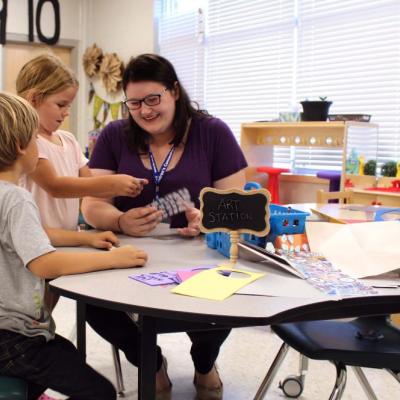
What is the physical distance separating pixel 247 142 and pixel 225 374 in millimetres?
2042

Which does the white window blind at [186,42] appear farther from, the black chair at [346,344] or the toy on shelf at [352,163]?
the black chair at [346,344]

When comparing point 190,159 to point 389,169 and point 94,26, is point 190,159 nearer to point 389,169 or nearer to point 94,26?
point 389,169

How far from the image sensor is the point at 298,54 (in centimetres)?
390

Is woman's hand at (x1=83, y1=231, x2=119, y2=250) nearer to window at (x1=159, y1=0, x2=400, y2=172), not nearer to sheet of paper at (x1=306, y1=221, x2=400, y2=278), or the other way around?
sheet of paper at (x1=306, y1=221, x2=400, y2=278)

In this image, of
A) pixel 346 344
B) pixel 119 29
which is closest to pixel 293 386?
pixel 346 344

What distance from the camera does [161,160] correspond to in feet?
6.01

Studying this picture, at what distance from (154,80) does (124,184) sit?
0.42 metres

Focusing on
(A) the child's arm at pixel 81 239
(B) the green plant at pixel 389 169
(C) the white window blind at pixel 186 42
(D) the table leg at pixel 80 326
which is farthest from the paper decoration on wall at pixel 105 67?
(A) the child's arm at pixel 81 239

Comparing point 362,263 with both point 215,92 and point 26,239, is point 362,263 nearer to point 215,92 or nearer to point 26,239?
point 26,239

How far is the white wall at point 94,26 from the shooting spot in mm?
5066

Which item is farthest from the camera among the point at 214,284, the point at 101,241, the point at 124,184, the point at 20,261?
the point at 124,184

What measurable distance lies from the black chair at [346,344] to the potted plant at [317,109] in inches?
77.6

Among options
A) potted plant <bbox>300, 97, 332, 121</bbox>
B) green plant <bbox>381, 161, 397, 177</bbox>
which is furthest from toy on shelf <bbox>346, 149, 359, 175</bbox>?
potted plant <bbox>300, 97, 332, 121</bbox>

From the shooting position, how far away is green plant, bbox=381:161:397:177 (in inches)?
129
